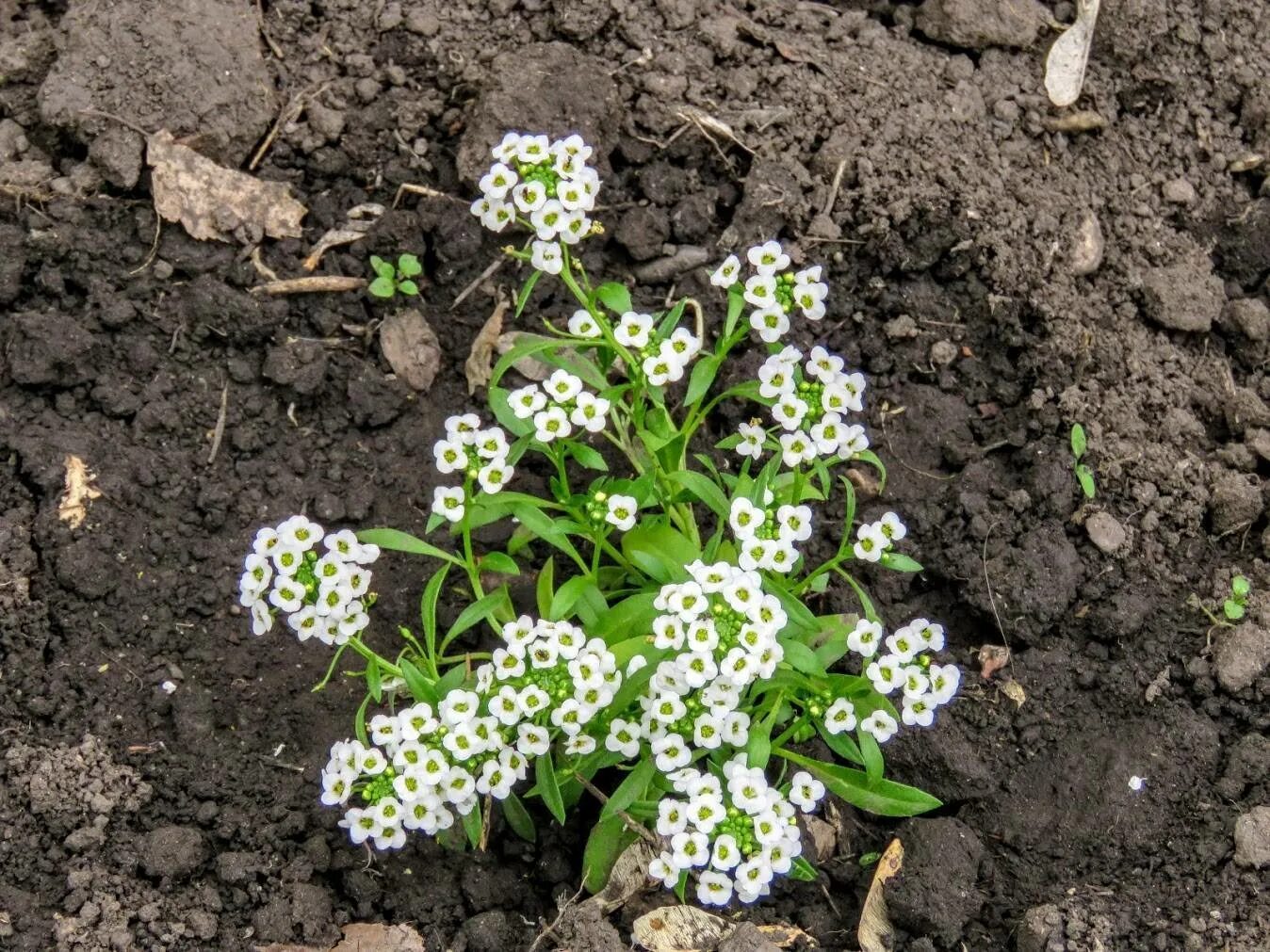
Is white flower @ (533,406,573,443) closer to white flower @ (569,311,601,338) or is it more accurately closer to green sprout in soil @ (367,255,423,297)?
white flower @ (569,311,601,338)

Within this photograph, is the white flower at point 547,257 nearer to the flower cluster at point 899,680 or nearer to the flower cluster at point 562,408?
the flower cluster at point 562,408

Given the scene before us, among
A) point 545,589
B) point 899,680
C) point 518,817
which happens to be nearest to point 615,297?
point 545,589

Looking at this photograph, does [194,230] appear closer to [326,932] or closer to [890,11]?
[326,932]

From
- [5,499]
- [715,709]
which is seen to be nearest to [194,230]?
[5,499]

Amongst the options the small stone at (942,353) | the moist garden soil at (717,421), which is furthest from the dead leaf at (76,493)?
A: the small stone at (942,353)

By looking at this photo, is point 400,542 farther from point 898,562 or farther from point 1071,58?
point 1071,58

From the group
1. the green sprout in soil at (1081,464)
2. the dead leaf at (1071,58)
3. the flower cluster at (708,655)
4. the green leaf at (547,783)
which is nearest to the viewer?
the flower cluster at (708,655)

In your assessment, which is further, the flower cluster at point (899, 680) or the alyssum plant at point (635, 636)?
the flower cluster at point (899, 680)
